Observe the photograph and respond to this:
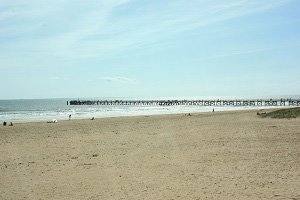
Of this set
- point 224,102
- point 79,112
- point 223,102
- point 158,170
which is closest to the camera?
point 158,170

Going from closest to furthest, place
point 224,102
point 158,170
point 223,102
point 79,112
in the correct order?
1. point 158,170
2. point 79,112
3. point 223,102
4. point 224,102

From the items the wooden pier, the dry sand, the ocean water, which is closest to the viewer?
the dry sand

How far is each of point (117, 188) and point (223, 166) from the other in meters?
3.47

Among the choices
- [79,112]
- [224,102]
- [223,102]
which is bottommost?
[79,112]

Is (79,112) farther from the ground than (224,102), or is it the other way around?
(224,102)

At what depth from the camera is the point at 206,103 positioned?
338 feet

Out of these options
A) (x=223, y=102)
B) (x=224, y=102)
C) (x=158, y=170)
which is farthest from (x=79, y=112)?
(x=158, y=170)

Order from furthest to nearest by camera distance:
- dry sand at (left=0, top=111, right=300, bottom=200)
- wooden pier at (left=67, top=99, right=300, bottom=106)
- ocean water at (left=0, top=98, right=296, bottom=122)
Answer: wooden pier at (left=67, top=99, right=300, bottom=106) → ocean water at (left=0, top=98, right=296, bottom=122) → dry sand at (left=0, top=111, right=300, bottom=200)

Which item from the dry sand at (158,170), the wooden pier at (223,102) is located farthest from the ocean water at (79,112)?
the dry sand at (158,170)

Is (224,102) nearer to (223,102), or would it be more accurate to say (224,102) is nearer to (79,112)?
(223,102)

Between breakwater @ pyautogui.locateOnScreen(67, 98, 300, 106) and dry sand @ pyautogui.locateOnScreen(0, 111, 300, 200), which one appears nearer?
dry sand @ pyautogui.locateOnScreen(0, 111, 300, 200)

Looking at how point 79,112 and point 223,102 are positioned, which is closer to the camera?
point 79,112

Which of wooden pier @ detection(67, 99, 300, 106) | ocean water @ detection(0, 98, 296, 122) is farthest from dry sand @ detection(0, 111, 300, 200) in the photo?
wooden pier @ detection(67, 99, 300, 106)

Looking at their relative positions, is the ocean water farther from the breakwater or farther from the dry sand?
the dry sand
